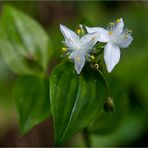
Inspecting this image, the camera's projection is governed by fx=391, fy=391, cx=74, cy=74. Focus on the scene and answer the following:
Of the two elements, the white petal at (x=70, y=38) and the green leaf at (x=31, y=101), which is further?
the green leaf at (x=31, y=101)

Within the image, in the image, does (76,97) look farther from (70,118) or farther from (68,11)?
(68,11)

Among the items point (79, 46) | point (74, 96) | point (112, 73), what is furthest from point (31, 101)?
point (112, 73)

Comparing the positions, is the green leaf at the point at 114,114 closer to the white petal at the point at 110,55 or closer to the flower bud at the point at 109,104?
the flower bud at the point at 109,104

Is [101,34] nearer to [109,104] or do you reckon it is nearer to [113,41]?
[113,41]

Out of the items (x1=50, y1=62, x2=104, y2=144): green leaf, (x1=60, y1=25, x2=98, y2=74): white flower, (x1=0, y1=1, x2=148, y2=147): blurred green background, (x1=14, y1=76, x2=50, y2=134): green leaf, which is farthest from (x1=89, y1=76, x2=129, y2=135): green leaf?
(x1=60, y1=25, x2=98, y2=74): white flower

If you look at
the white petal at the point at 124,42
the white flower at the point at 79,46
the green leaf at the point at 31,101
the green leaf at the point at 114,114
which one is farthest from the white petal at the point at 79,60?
the green leaf at the point at 114,114

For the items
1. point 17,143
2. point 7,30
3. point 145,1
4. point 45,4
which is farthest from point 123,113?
point 45,4
